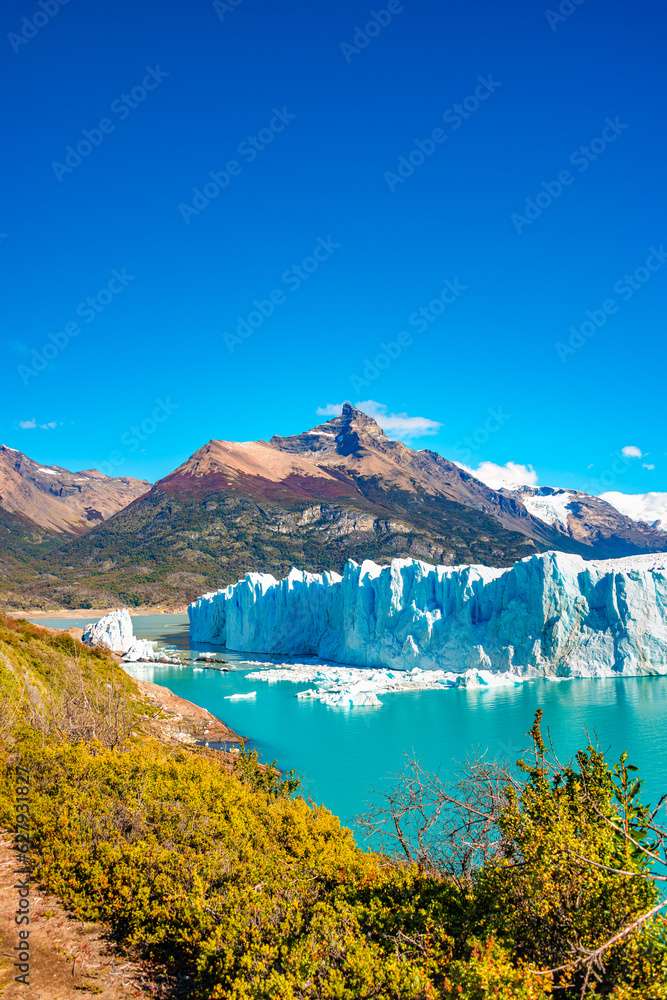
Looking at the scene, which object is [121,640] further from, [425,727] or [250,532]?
[250,532]

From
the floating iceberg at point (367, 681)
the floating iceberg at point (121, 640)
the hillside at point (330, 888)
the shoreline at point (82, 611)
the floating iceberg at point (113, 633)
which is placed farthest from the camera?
the shoreline at point (82, 611)

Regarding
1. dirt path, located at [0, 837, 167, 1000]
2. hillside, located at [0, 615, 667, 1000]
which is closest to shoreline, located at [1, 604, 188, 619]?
hillside, located at [0, 615, 667, 1000]

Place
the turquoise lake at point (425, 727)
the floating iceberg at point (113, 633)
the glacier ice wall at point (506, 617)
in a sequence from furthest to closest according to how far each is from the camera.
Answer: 1. the floating iceberg at point (113, 633)
2. the glacier ice wall at point (506, 617)
3. the turquoise lake at point (425, 727)

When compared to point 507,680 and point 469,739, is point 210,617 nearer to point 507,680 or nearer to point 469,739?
point 507,680

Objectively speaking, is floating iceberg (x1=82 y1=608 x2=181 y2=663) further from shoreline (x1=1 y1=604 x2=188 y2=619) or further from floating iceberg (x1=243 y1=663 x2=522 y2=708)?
shoreline (x1=1 y1=604 x2=188 y2=619)

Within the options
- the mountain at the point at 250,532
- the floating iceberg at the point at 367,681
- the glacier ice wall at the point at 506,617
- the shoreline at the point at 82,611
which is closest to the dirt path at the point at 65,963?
the floating iceberg at the point at 367,681

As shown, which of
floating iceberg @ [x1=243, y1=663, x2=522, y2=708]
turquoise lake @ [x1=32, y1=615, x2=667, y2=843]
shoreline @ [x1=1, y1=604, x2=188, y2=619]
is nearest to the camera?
turquoise lake @ [x1=32, y1=615, x2=667, y2=843]

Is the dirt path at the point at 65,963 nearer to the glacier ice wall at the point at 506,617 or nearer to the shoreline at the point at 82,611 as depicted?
the glacier ice wall at the point at 506,617

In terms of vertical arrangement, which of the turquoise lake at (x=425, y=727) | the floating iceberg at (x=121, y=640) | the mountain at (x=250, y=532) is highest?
the mountain at (x=250, y=532)
